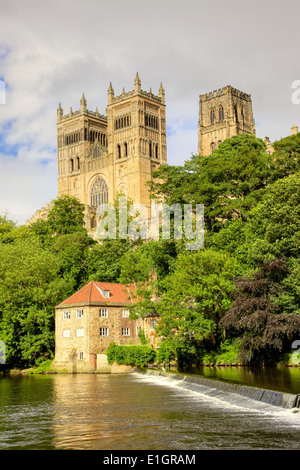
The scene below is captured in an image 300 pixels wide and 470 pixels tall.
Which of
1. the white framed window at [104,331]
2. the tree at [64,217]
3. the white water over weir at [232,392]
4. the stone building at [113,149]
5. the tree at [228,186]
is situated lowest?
the white water over weir at [232,392]

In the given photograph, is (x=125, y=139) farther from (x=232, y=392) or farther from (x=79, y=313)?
(x=232, y=392)

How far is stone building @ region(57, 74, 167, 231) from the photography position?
11975cm

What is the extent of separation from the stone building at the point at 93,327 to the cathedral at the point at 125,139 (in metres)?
56.0

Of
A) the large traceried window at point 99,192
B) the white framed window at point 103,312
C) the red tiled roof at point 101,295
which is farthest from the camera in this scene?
the large traceried window at point 99,192

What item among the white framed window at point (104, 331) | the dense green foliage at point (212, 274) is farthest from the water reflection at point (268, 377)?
the white framed window at point (104, 331)

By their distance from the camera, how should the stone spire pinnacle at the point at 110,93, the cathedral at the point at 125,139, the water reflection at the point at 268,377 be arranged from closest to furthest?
the water reflection at the point at 268,377 → the cathedral at the point at 125,139 → the stone spire pinnacle at the point at 110,93

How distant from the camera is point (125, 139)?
123312 mm

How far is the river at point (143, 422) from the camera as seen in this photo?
16672 mm

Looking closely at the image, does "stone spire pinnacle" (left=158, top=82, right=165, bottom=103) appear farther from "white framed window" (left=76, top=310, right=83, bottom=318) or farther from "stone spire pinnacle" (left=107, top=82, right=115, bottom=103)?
"white framed window" (left=76, top=310, right=83, bottom=318)

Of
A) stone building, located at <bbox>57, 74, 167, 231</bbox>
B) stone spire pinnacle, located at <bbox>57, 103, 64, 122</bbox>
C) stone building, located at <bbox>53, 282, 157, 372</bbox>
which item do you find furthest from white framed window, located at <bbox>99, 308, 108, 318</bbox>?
stone spire pinnacle, located at <bbox>57, 103, 64, 122</bbox>

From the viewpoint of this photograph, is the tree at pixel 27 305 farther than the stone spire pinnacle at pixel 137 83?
No

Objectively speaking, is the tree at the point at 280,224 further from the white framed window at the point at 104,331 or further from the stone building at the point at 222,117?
the stone building at the point at 222,117

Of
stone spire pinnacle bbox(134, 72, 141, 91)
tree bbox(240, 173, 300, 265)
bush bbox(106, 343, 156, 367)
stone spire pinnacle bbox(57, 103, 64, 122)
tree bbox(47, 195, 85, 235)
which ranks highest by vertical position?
stone spire pinnacle bbox(57, 103, 64, 122)

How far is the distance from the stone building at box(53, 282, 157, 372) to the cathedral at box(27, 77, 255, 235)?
184 feet
